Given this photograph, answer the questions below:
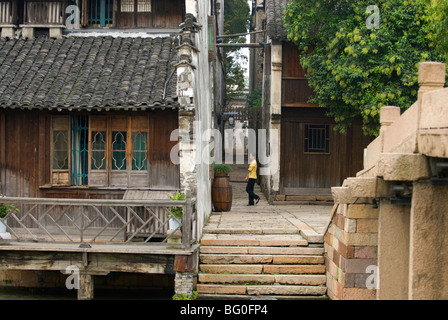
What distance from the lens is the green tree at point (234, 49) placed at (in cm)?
2978

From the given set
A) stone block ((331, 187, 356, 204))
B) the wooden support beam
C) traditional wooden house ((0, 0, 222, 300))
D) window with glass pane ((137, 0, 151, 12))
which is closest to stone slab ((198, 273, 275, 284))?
traditional wooden house ((0, 0, 222, 300))

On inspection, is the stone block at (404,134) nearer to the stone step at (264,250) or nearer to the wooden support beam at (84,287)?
the stone step at (264,250)

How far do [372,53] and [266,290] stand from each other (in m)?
7.35

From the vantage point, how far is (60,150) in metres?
12.6

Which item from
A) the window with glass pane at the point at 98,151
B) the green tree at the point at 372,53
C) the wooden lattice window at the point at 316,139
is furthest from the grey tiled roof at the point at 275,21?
the window with glass pane at the point at 98,151

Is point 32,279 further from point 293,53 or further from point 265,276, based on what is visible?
point 293,53

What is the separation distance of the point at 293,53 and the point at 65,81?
9.21m

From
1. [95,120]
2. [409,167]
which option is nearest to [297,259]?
[95,120]

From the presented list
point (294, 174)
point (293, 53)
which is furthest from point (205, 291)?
point (293, 53)

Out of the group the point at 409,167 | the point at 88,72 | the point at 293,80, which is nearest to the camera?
the point at 409,167

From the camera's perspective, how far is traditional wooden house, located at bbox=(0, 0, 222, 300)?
1142cm

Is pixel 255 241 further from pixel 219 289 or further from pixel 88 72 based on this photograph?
pixel 88 72

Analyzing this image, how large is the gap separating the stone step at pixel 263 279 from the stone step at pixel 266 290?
138 millimetres

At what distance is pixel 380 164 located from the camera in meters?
6.85
